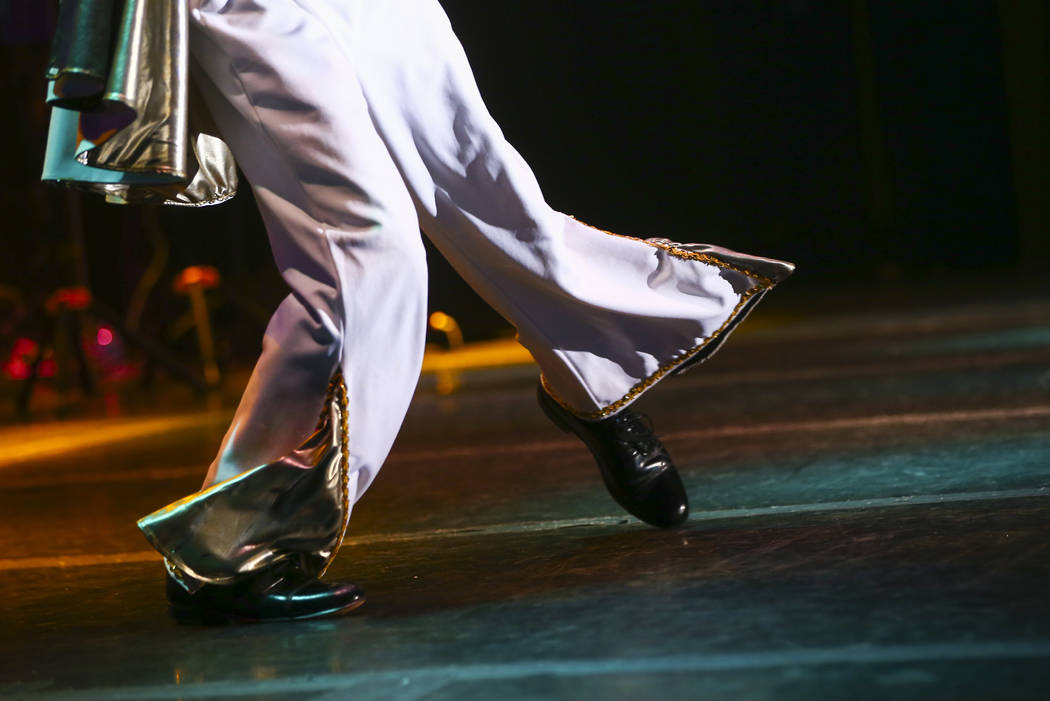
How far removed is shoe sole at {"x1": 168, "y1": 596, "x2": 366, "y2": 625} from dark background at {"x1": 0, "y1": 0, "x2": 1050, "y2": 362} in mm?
8264

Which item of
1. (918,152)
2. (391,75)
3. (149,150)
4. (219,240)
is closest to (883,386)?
(391,75)

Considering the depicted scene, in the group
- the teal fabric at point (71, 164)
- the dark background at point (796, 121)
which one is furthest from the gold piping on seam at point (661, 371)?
the dark background at point (796, 121)

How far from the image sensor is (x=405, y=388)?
1312 millimetres

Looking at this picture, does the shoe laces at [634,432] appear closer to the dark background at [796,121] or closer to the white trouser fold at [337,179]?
the white trouser fold at [337,179]

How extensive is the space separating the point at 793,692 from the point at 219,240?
745cm

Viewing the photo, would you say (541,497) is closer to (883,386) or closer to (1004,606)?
(1004,606)

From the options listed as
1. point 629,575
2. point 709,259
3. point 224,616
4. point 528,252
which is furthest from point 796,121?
point 224,616

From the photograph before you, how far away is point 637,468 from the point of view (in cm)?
155

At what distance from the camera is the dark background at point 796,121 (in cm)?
1023

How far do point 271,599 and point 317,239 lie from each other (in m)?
0.35

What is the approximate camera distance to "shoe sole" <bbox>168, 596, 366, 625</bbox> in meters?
1.27

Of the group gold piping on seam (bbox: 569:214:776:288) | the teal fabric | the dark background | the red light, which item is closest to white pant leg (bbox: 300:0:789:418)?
gold piping on seam (bbox: 569:214:776:288)

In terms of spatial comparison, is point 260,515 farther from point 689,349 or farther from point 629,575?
point 689,349

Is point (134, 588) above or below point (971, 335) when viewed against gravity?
above
